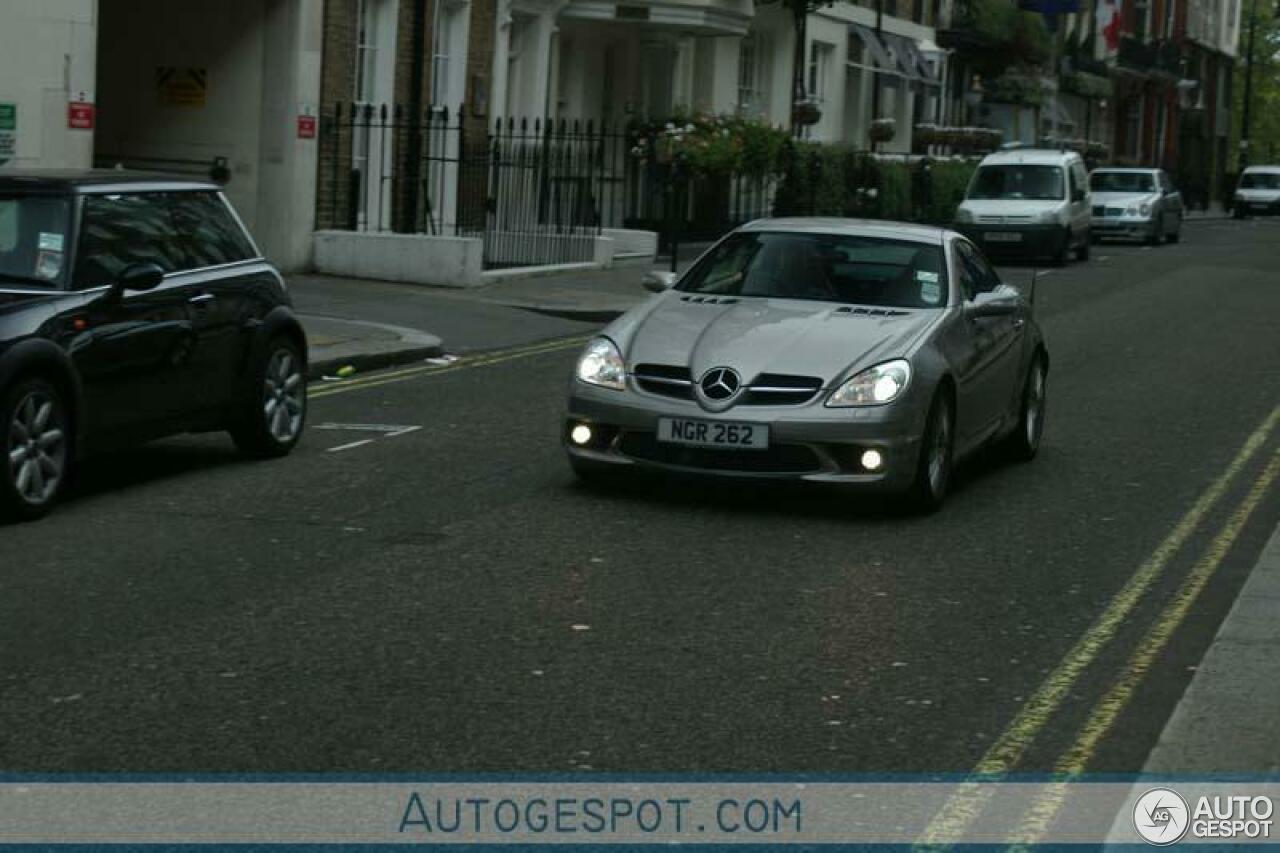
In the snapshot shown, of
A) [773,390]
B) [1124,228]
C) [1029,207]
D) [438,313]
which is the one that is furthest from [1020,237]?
[773,390]

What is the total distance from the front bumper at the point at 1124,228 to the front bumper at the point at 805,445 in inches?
1359

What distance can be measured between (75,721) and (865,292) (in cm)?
596

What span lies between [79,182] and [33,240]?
0.41m

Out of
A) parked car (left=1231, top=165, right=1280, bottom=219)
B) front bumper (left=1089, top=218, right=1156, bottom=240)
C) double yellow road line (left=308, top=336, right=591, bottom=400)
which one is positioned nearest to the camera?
double yellow road line (left=308, top=336, right=591, bottom=400)

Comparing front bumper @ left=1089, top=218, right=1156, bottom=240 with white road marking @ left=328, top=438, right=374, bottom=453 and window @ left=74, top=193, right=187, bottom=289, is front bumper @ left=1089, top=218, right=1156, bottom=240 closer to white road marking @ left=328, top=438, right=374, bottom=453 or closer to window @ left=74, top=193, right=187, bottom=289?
white road marking @ left=328, top=438, right=374, bottom=453

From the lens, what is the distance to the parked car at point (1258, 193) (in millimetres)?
72312

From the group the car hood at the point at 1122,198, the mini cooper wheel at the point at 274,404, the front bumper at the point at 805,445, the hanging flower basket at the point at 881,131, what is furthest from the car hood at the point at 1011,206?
the front bumper at the point at 805,445

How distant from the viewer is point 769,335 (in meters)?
10.8

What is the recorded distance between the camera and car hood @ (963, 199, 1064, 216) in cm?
3612

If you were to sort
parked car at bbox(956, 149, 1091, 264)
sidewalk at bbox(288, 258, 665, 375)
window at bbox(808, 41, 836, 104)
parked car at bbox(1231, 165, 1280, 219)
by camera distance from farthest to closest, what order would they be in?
parked car at bbox(1231, 165, 1280, 219) → window at bbox(808, 41, 836, 104) → parked car at bbox(956, 149, 1091, 264) → sidewalk at bbox(288, 258, 665, 375)

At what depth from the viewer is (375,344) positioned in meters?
17.8

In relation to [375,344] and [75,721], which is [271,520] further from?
[375,344]

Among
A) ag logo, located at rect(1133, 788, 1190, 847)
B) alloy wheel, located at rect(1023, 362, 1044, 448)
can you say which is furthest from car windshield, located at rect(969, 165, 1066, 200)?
ag logo, located at rect(1133, 788, 1190, 847)

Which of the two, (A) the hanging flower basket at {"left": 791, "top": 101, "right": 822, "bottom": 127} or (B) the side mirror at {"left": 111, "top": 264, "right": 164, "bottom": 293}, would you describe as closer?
(B) the side mirror at {"left": 111, "top": 264, "right": 164, "bottom": 293}
